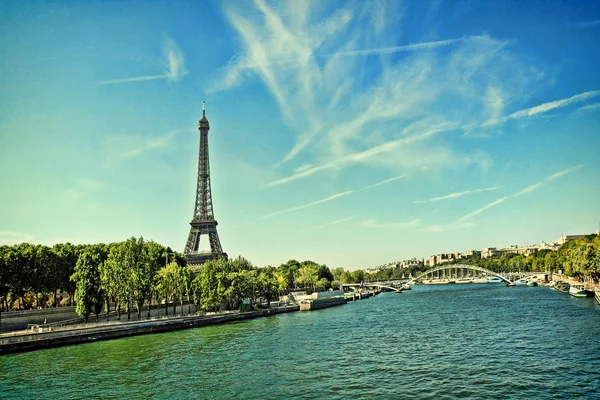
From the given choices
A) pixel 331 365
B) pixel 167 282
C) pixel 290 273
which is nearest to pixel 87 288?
pixel 167 282

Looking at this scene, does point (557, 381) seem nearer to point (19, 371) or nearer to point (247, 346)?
point (247, 346)

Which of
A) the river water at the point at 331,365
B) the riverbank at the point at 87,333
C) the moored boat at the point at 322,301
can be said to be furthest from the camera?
the moored boat at the point at 322,301

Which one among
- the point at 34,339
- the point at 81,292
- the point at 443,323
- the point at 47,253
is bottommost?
the point at 443,323

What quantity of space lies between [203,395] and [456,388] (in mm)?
12778

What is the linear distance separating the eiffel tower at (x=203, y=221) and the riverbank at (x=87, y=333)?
4097 centimetres

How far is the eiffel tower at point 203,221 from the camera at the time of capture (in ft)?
333

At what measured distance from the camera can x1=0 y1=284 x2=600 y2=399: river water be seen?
78.5 ft

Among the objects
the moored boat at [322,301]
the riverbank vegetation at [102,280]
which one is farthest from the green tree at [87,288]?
the moored boat at [322,301]

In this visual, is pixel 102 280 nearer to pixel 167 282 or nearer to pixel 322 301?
pixel 167 282

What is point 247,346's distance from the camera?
39500mm

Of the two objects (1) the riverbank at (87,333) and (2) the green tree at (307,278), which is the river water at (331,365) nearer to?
(1) the riverbank at (87,333)

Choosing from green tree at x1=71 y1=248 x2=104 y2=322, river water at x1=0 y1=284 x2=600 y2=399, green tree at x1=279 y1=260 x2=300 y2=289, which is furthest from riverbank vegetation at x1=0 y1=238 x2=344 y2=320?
green tree at x1=279 y1=260 x2=300 y2=289

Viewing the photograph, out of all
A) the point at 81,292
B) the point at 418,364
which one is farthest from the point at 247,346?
the point at 81,292

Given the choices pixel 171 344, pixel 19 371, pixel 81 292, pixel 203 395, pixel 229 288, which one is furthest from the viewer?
pixel 229 288
